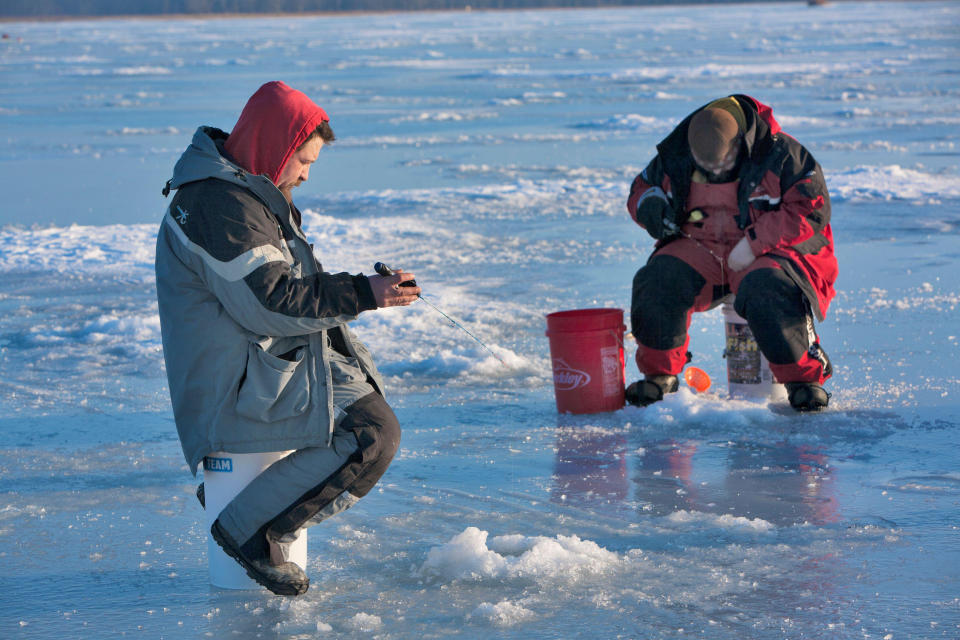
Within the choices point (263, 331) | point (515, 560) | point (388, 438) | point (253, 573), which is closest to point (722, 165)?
point (515, 560)

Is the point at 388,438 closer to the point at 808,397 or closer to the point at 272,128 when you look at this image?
the point at 272,128

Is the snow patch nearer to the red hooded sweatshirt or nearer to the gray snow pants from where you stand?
the gray snow pants

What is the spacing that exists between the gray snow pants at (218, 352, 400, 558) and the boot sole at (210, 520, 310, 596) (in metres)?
0.02

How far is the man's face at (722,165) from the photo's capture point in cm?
466

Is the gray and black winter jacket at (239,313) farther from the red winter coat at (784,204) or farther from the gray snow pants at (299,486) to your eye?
the red winter coat at (784,204)

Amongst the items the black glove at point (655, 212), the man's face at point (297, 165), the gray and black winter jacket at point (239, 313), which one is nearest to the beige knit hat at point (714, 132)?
the black glove at point (655, 212)

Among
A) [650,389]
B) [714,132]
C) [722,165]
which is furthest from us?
[650,389]

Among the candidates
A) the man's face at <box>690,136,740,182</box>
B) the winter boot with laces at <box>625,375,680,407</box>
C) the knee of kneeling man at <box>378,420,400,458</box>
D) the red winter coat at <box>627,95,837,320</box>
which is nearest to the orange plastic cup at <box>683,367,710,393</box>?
the winter boot with laces at <box>625,375,680,407</box>

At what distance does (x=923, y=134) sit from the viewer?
14195 mm

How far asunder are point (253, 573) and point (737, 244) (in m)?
2.61

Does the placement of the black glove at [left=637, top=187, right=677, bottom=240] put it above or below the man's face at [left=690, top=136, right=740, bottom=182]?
below

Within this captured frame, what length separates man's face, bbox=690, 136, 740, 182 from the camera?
4656 millimetres

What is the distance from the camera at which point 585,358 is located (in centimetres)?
474

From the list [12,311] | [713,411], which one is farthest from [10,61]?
[713,411]
